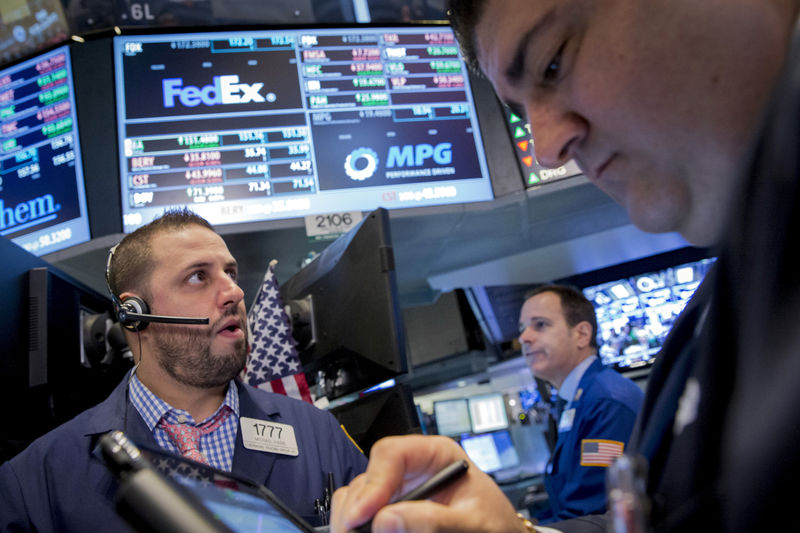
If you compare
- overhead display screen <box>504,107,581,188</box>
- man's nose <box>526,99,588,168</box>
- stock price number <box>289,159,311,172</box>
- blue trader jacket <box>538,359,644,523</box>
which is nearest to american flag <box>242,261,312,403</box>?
stock price number <box>289,159,311,172</box>

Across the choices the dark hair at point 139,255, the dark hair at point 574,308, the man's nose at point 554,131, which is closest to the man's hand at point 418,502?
the man's nose at point 554,131

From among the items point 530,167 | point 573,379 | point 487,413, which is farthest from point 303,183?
point 487,413

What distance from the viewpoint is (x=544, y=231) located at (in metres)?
2.98

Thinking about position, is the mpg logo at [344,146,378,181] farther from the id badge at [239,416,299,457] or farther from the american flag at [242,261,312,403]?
the id badge at [239,416,299,457]

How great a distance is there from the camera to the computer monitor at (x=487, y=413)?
29.8ft

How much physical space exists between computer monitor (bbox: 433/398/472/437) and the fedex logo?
703 centimetres

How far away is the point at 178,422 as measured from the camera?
1.74m

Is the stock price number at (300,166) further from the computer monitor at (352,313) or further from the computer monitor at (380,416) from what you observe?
the computer monitor at (380,416)

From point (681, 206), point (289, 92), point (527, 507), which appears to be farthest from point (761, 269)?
point (527, 507)

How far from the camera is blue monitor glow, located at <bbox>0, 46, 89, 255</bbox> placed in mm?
2254

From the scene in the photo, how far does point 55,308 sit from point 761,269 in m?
1.76

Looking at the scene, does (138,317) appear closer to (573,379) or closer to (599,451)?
(599,451)

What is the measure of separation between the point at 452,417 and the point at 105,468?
7.83 metres

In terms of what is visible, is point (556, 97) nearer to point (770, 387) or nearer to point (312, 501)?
point (770, 387)
